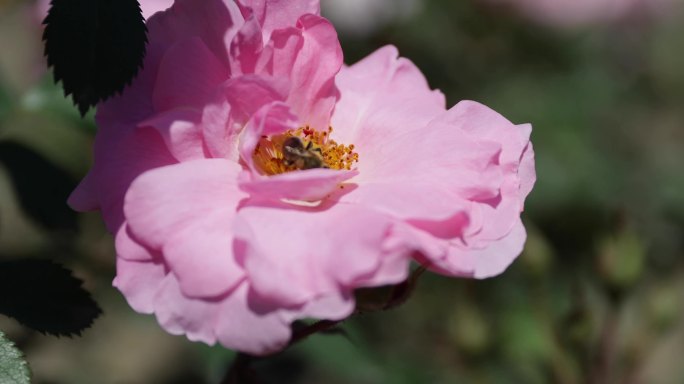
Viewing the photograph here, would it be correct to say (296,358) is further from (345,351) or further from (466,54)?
(466,54)

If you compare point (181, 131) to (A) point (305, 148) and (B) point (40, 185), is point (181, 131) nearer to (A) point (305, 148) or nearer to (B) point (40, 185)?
(A) point (305, 148)

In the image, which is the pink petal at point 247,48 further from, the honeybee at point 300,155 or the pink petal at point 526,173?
the pink petal at point 526,173

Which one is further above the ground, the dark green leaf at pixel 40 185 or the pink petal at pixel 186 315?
the pink petal at pixel 186 315

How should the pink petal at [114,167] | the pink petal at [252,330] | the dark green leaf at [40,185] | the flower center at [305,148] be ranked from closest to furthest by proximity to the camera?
the pink petal at [252,330] → the pink petal at [114,167] → the flower center at [305,148] → the dark green leaf at [40,185]

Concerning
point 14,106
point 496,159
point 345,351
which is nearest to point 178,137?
point 496,159

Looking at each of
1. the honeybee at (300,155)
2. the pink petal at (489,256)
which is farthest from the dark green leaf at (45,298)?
the pink petal at (489,256)

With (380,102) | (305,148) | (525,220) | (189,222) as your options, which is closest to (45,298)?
(189,222)

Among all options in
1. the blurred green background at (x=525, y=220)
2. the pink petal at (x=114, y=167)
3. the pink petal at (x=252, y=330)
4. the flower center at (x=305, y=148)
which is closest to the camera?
the pink petal at (x=252, y=330)
